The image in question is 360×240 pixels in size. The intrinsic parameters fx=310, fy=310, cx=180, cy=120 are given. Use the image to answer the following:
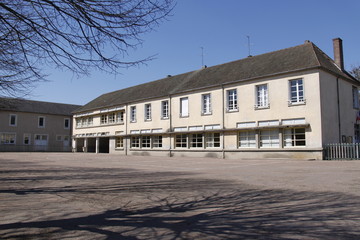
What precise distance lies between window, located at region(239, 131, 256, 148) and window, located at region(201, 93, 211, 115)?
395 centimetres

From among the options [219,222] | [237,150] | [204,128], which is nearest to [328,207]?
[219,222]

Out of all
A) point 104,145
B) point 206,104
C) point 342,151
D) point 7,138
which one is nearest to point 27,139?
point 7,138

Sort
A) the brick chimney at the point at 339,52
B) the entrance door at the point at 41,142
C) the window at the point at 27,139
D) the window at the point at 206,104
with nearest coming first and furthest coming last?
the brick chimney at the point at 339,52
the window at the point at 206,104
the window at the point at 27,139
the entrance door at the point at 41,142

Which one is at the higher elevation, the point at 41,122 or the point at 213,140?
the point at 41,122

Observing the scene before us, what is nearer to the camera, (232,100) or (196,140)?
(232,100)

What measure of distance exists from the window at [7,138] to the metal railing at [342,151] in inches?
1725

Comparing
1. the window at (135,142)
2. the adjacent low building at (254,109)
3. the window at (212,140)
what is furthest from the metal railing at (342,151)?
the window at (135,142)

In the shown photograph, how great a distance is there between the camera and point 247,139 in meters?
24.4

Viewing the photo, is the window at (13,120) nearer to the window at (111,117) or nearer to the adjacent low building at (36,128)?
the adjacent low building at (36,128)

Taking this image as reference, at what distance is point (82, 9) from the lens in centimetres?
464

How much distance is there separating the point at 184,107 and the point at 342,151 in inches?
566

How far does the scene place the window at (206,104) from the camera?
27531mm

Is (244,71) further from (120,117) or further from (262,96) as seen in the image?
(120,117)

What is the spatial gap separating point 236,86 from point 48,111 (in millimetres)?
37320
